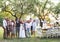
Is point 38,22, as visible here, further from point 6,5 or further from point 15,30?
point 6,5

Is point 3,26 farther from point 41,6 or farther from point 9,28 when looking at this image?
point 41,6

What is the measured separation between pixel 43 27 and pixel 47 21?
8 centimetres

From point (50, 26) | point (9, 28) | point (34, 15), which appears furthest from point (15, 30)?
point (50, 26)

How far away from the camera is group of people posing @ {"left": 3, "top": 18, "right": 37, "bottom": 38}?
1.82 meters

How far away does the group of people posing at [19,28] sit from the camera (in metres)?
1.82

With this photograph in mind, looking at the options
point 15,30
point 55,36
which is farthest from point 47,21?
point 15,30

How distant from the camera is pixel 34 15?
72.6 inches

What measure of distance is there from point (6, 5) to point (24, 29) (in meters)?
0.31

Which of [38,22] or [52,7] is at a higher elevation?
[52,7]

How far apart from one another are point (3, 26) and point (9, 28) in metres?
0.06

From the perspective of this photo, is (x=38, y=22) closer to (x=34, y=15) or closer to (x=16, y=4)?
(x=34, y=15)

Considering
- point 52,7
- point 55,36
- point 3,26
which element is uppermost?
point 52,7

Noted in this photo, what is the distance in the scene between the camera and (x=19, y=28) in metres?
1.84

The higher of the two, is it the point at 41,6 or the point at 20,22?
the point at 41,6
